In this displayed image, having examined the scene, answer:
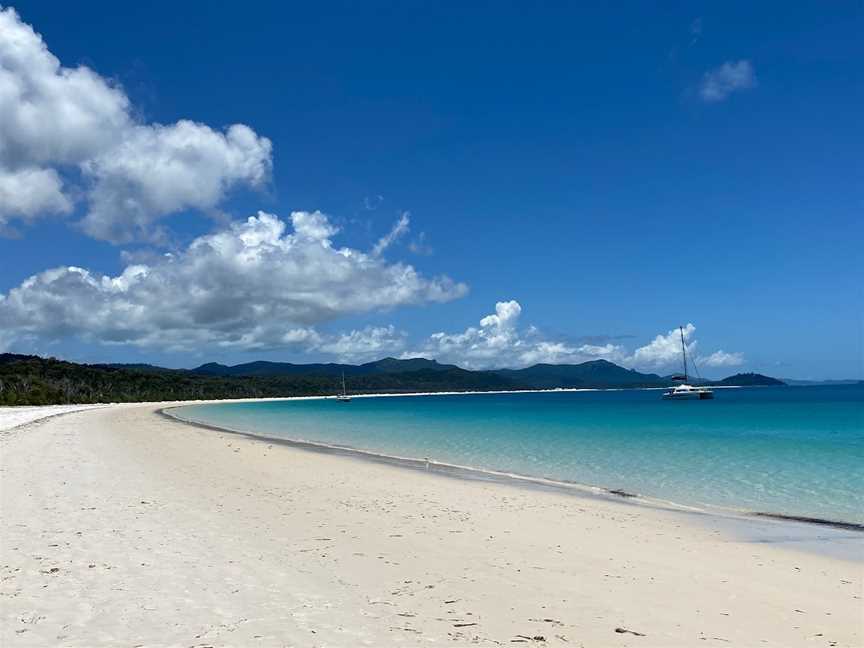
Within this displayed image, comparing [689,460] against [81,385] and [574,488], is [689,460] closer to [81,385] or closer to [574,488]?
[574,488]

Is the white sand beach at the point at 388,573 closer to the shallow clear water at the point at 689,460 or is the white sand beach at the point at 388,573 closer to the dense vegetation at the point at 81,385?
the shallow clear water at the point at 689,460

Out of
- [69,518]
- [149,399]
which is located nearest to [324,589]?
[69,518]

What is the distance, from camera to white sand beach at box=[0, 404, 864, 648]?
668 centimetres

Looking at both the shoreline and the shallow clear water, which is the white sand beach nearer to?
the shoreline

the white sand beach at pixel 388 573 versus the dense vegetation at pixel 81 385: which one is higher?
the dense vegetation at pixel 81 385

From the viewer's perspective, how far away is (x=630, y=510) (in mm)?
15664

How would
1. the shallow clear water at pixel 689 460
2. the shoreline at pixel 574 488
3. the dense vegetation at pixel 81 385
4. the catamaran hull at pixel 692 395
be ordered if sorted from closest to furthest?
1. the shoreline at pixel 574 488
2. the shallow clear water at pixel 689 460
3. the dense vegetation at pixel 81 385
4. the catamaran hull at pixel 692 395

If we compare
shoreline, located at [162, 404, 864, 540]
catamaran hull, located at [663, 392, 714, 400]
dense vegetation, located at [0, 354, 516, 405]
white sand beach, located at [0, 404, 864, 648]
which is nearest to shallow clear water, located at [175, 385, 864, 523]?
shoreline, located at [162, 404, 864, 540]

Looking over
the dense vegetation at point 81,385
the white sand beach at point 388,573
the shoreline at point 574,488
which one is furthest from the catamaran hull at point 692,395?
the white sand beach at point 388,573

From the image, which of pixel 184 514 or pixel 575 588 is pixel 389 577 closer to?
pixel 575 588

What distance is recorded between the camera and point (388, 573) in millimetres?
8961

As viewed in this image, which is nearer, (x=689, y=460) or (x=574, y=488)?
(x=574, y=488)

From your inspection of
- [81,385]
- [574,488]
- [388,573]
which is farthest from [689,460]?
[81,385]

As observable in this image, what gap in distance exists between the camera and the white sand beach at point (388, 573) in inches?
263
